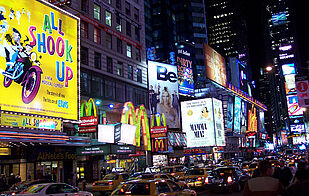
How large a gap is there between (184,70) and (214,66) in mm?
8469

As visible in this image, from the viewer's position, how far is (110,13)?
45562 millimetres

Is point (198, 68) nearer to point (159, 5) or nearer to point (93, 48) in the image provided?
point (159, 5)

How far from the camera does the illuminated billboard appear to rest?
207ft

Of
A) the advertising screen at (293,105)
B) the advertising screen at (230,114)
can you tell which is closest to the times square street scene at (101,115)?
the advertising screen at (230,114)

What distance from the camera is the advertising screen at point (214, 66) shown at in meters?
73.9

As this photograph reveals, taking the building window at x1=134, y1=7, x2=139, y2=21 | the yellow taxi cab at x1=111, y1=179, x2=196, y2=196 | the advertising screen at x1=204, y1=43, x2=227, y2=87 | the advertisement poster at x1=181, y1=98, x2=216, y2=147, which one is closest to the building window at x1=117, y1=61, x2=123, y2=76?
the building window at x1=134, y1=7, x2=139, y2=21

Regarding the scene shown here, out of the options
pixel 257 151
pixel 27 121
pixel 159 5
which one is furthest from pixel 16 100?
pixel 257 151

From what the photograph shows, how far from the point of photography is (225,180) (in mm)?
20000

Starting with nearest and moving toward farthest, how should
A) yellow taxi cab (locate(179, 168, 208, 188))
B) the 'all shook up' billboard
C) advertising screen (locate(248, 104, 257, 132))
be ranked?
yellow taxi cab (locate(179, 168, 208, 188))
the 'all shook up' billboard
advertising screen (locate(248, 104, 257, 132))

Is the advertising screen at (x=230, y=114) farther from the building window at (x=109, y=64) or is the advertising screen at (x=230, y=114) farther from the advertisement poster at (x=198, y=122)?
the building window at (x=109, y=64)

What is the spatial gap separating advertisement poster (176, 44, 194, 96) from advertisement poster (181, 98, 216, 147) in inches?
319

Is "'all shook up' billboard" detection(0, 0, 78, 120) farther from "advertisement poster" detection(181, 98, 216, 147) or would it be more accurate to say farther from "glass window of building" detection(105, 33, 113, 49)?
"advertisement poster" detection(181, 98, 216, 147)

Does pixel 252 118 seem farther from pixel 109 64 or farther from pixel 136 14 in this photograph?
pixel 109 64

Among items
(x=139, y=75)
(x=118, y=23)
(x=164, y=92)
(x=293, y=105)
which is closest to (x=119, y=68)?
(x=139, y=75)
